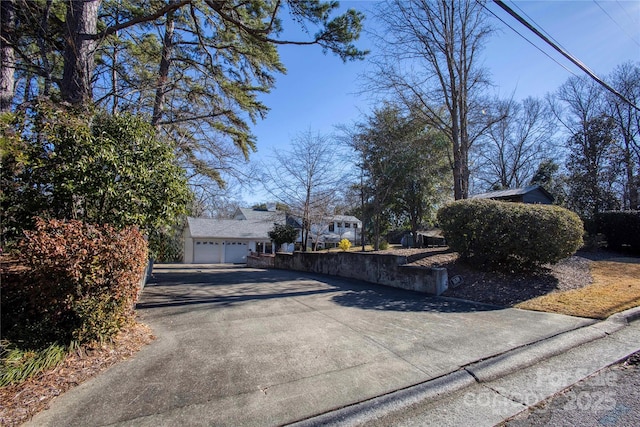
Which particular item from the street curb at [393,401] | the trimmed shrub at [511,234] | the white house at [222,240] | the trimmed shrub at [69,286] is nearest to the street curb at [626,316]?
the trimmed shrub at [511,234]

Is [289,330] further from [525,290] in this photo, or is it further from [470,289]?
[525,290]

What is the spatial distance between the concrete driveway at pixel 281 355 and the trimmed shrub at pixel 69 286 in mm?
655

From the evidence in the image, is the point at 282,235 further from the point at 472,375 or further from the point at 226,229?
the point at 472,375

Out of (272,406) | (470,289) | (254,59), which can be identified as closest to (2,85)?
(254,59)

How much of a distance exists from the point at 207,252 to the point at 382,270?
25253 millimetres

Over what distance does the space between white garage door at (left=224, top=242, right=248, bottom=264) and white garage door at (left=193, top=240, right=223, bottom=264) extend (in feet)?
2.26

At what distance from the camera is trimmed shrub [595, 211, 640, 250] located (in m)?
12.4

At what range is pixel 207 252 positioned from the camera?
99.9ft

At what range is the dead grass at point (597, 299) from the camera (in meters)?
5.23

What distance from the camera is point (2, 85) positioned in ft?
25.2

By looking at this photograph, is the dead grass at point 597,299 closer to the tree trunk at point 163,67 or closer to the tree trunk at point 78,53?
the tree trunk at point 78,53

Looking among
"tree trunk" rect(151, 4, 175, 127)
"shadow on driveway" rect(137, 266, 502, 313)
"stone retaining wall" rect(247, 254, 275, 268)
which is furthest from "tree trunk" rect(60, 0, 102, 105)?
"stone retaining wall" rect(247, 254, 275, 268)

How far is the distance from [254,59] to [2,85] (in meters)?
6.46

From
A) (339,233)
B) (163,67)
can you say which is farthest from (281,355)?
(339,233)
